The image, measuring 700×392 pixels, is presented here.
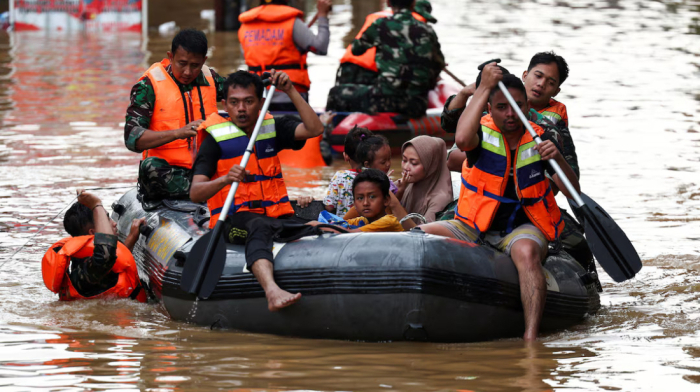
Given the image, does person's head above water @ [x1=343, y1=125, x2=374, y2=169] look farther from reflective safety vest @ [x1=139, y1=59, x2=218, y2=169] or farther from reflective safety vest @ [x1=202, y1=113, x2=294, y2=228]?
reflective safety vest @ [x1=202, y1=113, x2=294, y2=228]

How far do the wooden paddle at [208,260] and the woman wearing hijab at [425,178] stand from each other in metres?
1.17

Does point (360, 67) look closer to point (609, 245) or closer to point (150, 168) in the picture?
point (150, 168)

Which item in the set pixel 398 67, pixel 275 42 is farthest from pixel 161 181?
pixel 398 67

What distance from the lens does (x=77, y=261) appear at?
6.32 meters

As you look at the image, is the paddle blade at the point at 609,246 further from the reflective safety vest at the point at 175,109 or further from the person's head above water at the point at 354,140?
the reflective safety vest at the point at 175,109

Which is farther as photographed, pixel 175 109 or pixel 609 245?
pixel 175 109

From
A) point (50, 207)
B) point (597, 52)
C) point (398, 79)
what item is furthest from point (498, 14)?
point (50, 207)

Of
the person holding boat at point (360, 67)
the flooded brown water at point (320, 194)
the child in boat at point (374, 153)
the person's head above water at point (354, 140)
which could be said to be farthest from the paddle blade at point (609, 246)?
the person holding boat at point (360, 67)

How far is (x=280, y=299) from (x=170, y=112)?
1.96m

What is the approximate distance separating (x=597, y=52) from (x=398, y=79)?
30.7 feet

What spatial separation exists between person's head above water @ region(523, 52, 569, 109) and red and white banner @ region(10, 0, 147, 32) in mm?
17066

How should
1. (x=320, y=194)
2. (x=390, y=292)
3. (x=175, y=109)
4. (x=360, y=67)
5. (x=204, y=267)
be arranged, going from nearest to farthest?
1. (x=390, y=292)
2. (x=204, y=267)
3. (x=175, y=109)
4. (x=320, y=194)
5. (x=360, y=67)

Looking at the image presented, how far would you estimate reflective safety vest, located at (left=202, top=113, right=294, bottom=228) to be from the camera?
19.3ft

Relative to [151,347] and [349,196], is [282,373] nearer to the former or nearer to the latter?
[151,347]
